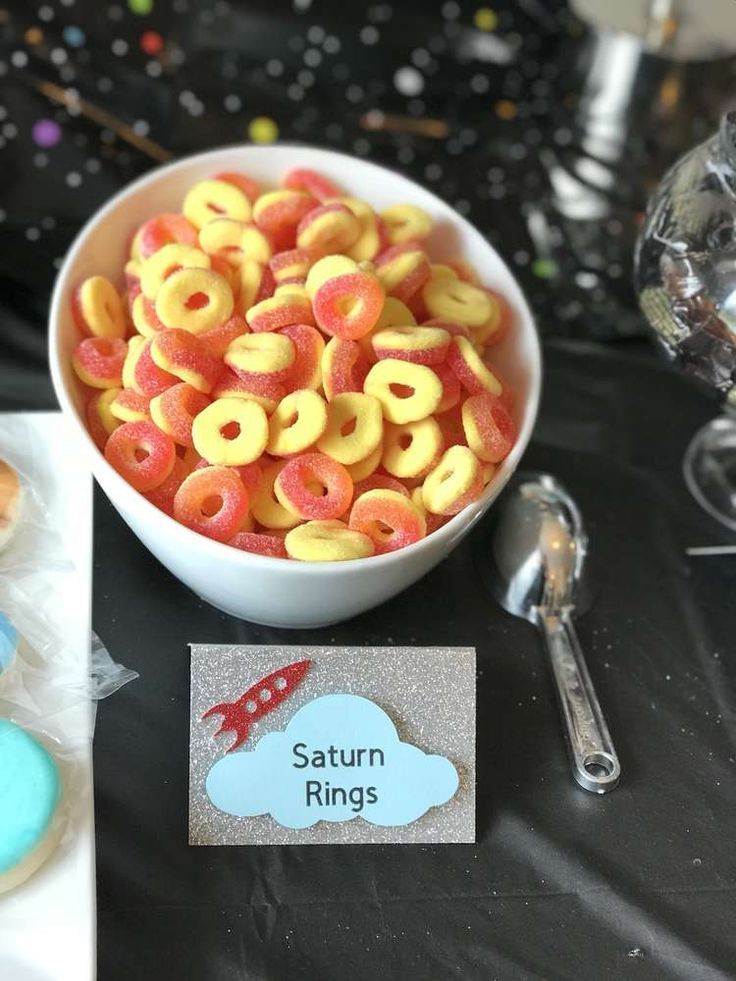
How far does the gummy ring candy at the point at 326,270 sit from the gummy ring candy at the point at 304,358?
25 mm

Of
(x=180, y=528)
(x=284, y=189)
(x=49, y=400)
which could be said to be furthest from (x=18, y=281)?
(x=180, y=528)

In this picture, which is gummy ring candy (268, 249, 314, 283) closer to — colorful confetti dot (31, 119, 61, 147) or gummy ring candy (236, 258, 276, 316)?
gummy ring candy (236, 258, 276, 316)

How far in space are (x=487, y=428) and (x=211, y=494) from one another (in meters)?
0.15

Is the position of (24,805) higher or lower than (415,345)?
lower

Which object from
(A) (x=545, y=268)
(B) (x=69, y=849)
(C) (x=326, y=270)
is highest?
(C) (x=326, y=270)

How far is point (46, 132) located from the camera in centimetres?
84

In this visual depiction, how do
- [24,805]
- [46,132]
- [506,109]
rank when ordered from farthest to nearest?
1. [506,109]
2. [46,132]
3. [24,805]

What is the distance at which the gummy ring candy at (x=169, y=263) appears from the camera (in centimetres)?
60

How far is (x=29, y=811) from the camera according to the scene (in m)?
0.49

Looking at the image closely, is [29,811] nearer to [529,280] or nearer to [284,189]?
[284,189]

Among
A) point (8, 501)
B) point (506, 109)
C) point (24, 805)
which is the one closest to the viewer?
point (24, 805)

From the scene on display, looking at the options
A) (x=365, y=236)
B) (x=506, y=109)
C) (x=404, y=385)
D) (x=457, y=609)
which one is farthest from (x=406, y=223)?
(x=506, y=109)

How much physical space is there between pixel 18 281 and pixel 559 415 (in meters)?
0.43

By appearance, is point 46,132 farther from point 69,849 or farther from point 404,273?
point 69,849
